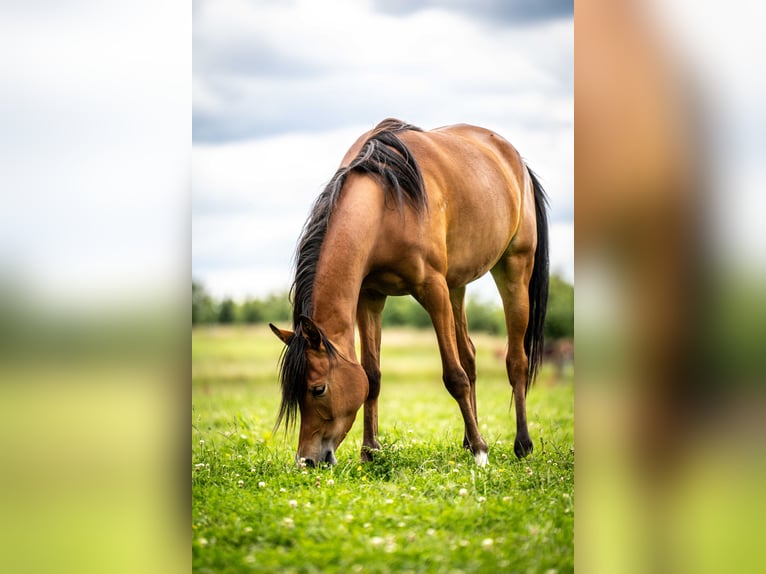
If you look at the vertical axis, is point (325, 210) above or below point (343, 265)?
above

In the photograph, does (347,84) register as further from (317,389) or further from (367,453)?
(367,453)

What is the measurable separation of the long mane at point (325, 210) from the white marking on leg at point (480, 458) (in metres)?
1.13

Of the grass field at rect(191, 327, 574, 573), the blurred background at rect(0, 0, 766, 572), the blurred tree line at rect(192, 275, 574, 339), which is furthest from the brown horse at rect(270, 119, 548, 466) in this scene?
the blurred tree line at rect(192, 275, 574, 339)

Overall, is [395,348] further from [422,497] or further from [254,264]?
[422,497]

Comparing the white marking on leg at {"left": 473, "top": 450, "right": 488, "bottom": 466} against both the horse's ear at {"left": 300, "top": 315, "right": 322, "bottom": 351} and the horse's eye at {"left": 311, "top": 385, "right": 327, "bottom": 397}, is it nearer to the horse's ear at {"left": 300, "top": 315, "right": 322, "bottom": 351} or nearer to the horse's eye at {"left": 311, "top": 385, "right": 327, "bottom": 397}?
the horse's eye at {"left": 311, "top": 385, "right": 327, "bottom": 397}

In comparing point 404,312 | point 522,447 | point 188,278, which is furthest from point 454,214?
point 404,312

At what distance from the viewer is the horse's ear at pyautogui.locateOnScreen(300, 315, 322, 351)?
3377 millimetres

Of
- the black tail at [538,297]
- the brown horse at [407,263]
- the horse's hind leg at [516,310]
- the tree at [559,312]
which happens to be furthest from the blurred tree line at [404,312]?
the brown horse at [407,263]

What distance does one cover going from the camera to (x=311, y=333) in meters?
3.42

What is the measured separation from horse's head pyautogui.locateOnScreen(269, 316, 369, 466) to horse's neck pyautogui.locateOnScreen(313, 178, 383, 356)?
11cm

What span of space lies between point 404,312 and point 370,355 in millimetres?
3132

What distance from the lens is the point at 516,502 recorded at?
3.32 metres

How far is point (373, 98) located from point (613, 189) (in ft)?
5.64

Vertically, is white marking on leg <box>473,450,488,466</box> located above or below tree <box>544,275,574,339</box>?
below
